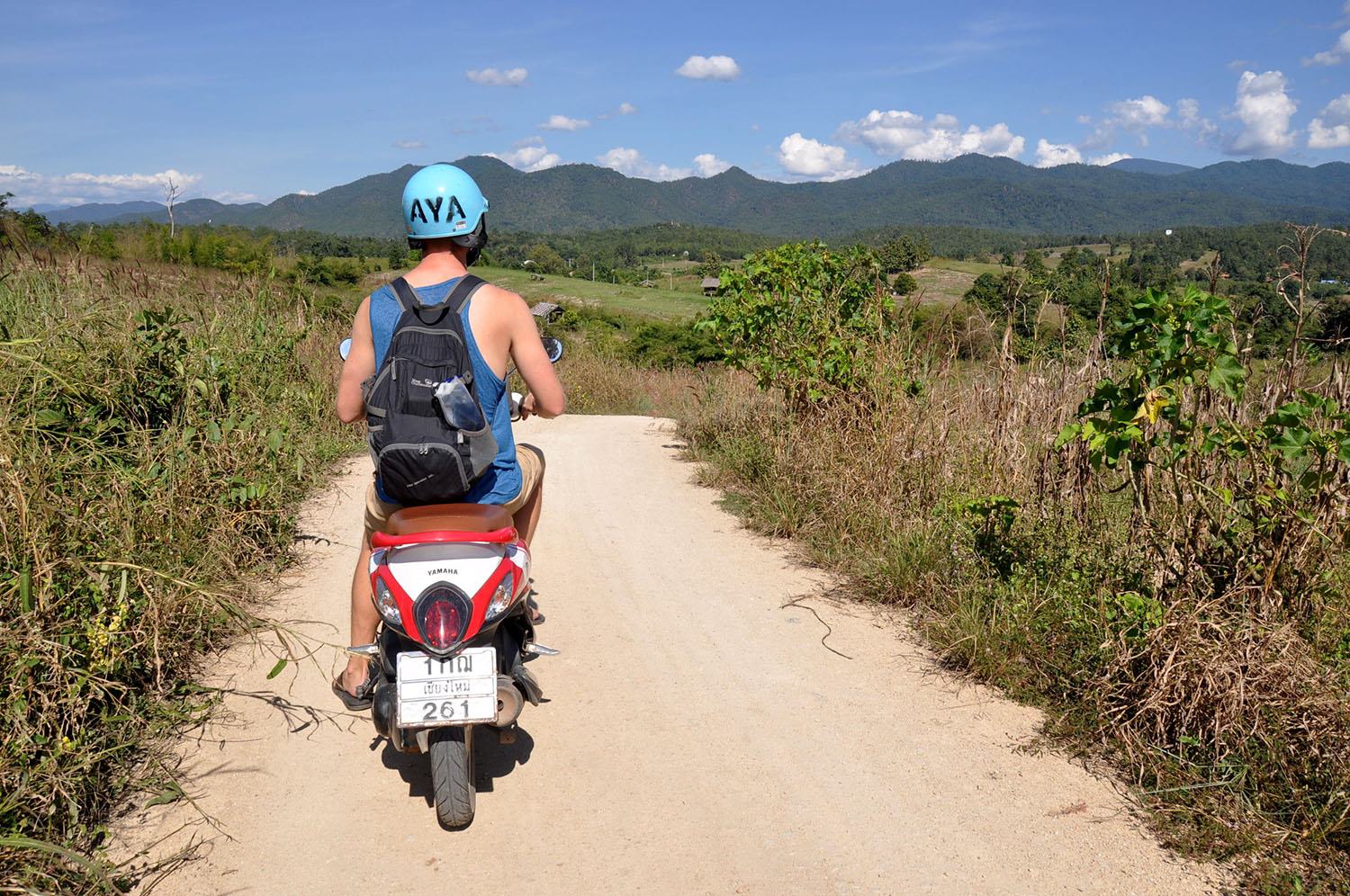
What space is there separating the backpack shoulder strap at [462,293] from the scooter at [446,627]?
705mm

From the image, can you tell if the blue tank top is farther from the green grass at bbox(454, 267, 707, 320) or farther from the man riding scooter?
the green grass at bbox(454, 267, 707, 320)

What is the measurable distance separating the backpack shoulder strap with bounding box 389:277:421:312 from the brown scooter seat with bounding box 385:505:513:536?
2.33 feet

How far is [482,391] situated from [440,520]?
504mm

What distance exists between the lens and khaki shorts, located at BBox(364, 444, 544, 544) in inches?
148

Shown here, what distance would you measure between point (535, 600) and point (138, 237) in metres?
13.1

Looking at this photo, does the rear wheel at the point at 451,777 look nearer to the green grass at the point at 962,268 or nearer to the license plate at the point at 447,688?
the license plate at the point at 447,688

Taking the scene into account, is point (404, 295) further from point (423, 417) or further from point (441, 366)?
point (423, 417)

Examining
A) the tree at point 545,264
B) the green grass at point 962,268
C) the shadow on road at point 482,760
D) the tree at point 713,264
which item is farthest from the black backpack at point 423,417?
the tree at point 545,264

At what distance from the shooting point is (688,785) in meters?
3.57

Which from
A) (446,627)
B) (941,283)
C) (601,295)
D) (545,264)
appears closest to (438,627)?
(446,627)

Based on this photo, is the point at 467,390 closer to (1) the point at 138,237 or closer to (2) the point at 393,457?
(2) the point at 393,457

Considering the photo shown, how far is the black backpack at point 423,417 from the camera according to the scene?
3.21m

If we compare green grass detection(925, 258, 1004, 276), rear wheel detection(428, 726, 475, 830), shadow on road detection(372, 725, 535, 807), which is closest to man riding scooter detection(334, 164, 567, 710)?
shadow on road detection(372, 725, 535, 807)

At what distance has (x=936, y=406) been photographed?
648cm
